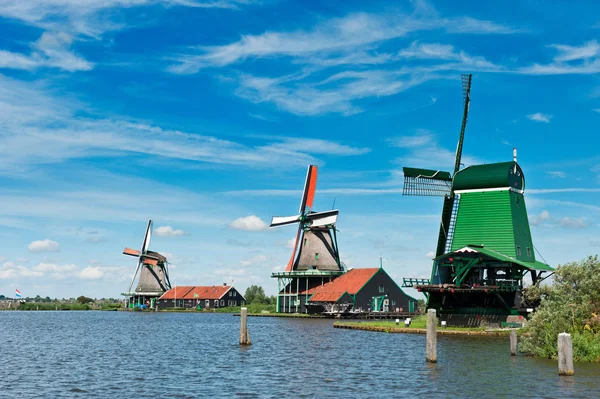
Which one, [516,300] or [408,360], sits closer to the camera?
[408,360]

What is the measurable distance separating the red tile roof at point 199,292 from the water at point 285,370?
226 feet

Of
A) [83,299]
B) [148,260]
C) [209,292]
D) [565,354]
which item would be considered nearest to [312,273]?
[209,292]

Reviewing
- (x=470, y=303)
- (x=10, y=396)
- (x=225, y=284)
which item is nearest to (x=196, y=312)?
(x=225, y=284)

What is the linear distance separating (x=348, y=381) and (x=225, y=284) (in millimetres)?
90255

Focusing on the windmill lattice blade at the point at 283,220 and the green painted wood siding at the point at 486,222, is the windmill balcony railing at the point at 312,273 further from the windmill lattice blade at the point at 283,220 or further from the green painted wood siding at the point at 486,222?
Result: the green painted wood siding at the point at 486,222

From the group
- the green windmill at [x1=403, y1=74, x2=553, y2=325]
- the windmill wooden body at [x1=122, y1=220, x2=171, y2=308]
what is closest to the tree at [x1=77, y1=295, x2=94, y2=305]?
the windmill wooden body at [x1=122, y1=220, x2=171, y2=308]

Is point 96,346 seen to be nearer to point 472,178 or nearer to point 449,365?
point 449,365

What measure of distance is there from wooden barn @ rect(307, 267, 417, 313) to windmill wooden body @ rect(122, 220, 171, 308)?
41470 mm

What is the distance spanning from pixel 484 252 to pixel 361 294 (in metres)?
28.9

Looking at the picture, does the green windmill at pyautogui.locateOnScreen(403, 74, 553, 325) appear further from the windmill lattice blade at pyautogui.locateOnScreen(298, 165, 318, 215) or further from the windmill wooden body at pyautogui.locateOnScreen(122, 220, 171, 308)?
the windmill wooden body at pyautogui.locateOnScreen(122, 220, 171, 308)

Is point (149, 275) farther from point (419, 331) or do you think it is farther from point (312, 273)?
point (419, 331)

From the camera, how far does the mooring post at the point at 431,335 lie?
27547mm

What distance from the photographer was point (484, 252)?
4894 cm

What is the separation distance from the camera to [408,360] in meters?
30.9
